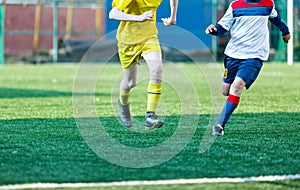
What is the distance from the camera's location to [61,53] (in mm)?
27188

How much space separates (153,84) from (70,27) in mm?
21334

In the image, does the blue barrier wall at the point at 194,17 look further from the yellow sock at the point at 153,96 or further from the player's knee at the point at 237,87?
the player's knee at the point at 237,87

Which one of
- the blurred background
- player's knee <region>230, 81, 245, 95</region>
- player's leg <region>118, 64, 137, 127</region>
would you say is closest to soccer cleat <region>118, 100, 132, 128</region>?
player's leg <region>118, 64, 137, 127</region>

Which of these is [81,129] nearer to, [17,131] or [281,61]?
[17,131]

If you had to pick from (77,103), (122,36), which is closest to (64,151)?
(122,36)

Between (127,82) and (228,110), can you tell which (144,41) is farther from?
(228,110)

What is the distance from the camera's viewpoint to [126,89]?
7.61 meters

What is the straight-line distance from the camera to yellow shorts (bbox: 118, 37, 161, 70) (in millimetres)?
7199

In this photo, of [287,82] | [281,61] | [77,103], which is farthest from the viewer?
[281,61]

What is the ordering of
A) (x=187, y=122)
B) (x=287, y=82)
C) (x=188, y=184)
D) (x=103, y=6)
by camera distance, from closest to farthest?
(x=188, y=184), (x=187, y=122), (x=287, y=82), (x=103, y=6)

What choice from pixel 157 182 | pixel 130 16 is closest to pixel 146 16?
pixel 130 16

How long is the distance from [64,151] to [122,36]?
5.61ft

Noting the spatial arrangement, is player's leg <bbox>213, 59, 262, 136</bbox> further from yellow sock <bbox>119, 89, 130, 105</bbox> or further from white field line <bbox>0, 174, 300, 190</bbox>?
white field line <bbox>0, 174, 300, 190</bbox>

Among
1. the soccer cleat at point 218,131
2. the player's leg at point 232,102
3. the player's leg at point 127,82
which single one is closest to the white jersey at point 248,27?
the player's leg at point 232,102
